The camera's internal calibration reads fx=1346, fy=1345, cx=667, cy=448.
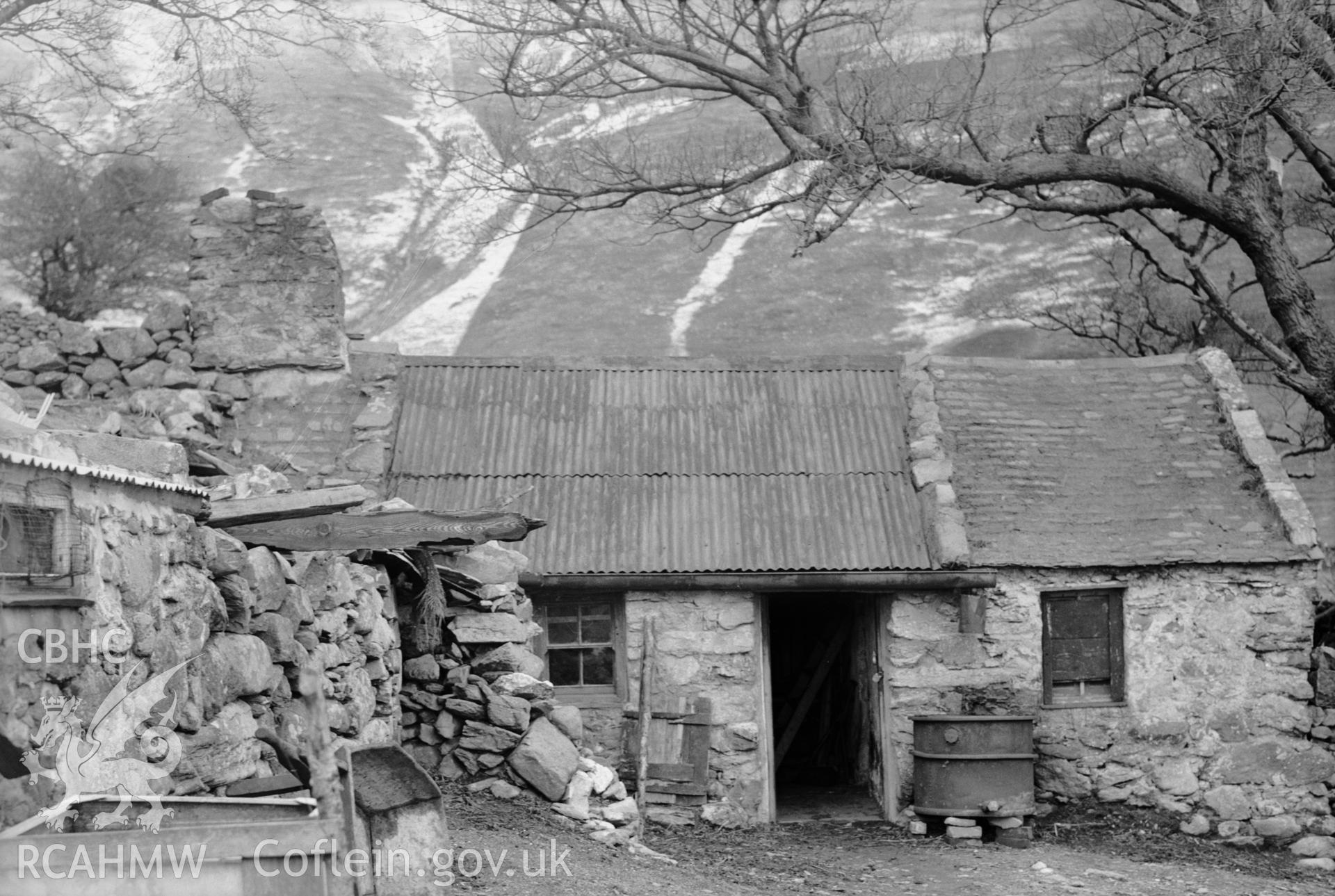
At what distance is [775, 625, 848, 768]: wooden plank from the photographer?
14.7 metres

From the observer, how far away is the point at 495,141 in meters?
13.4

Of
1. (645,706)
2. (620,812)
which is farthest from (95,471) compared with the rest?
(645,706)

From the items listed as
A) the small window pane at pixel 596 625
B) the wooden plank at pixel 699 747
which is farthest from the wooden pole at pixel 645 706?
the small window pane at pixel 596 625

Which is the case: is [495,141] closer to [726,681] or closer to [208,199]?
[208,199]

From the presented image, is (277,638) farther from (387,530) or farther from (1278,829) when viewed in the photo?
(1278,829)

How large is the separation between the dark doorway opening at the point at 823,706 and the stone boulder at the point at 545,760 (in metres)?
4.42

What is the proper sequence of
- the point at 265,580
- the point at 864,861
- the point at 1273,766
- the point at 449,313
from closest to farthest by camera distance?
1. the point at 265,580
2. the point at 864,861
3. the point at 1273,766
4. the point at 449,313

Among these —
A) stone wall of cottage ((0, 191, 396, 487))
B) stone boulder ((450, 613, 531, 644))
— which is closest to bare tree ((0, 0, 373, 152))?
stone wall of cottage ((0, 191, 396, 487))

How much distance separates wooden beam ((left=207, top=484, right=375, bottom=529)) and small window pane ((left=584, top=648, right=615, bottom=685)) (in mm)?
5063

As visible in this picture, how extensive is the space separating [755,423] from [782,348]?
1034 inches

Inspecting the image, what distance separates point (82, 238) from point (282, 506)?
97.6ft

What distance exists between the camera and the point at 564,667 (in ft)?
41.8

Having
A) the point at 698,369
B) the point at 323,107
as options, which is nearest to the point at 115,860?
the point at 698,369

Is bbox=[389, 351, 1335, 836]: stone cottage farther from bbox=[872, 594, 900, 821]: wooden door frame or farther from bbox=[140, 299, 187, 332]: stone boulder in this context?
bbox=[140, 299, 187, 332]: stone boulder
